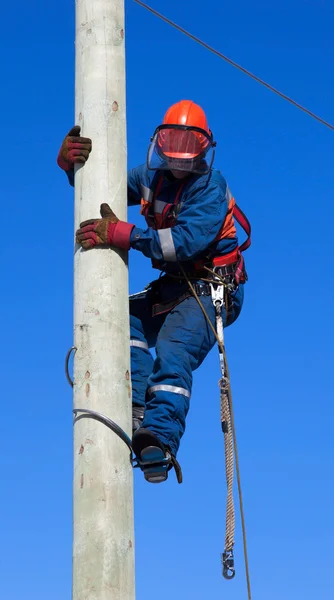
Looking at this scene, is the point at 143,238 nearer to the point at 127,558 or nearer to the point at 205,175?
the point at 205,175

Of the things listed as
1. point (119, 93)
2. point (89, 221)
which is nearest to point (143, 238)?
point (89, 221)

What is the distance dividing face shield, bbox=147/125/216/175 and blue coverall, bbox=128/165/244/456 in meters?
0.10

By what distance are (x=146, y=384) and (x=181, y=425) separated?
1.63 ft

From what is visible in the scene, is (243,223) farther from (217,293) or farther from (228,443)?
(228,443)

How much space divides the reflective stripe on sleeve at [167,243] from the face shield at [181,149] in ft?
1.34

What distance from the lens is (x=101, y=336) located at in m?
4.32

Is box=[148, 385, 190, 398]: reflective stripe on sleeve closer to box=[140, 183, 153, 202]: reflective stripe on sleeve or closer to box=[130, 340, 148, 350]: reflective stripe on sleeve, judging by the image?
box=[130, 340, 148, 350]: reflective stripe on sleeve

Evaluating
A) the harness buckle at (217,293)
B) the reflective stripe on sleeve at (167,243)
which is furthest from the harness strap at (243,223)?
the reflective stripe on sleeve at (167,243)

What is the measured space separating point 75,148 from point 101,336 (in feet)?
2.78

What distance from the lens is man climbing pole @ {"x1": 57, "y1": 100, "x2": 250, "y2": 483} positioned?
15.6 feet

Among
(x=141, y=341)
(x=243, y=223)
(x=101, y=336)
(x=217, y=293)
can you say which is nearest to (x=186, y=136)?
(x=243, y=223)

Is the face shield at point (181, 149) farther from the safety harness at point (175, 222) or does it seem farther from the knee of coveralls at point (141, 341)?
the knee of coveralls at point (141, 341)

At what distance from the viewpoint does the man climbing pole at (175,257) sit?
4762 millimetres

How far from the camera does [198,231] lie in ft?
16.6
